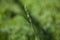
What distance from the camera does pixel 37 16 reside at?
191 cm

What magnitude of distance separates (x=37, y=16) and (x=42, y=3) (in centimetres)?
13

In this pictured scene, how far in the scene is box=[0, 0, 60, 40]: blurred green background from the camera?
1826mm

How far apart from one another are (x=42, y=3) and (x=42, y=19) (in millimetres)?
147

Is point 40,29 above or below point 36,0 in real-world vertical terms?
below

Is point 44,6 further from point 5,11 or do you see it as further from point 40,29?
point 5,11

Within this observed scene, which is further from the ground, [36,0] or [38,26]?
[36,0]

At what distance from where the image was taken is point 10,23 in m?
1.85

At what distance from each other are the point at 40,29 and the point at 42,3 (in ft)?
0.77

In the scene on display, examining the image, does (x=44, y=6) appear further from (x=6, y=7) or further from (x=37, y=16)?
(x=6, y=7)

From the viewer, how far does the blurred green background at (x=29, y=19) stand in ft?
5.99

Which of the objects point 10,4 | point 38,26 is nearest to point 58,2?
point 38,26

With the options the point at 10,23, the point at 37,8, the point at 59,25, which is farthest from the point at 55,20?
the point at 10,23

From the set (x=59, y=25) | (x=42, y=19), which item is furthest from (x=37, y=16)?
(x=59, y=25)

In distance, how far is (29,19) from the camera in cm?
190
